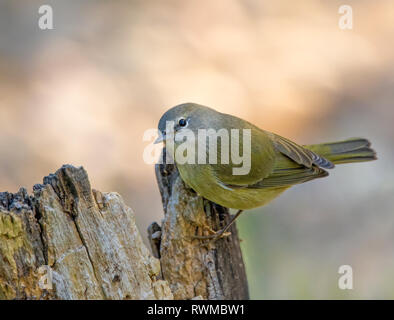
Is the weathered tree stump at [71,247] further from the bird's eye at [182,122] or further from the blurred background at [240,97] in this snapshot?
the blurred background at [240,97]

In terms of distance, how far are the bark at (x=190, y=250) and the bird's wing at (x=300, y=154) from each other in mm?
908

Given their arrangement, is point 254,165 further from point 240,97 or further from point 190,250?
point 240,97

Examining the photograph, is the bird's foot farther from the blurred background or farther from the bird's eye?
the blurred background

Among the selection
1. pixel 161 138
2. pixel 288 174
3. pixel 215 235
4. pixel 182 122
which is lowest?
pixel 215 235

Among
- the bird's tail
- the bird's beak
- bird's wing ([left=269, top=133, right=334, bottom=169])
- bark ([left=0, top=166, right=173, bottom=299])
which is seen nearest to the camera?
bark ([left=0, top=166, right=173, bottom=299])

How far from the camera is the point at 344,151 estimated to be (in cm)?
485

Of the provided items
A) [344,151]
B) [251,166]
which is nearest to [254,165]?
[251,166]

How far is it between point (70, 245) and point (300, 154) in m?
2.26

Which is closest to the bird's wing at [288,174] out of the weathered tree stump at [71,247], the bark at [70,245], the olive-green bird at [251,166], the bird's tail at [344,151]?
the olive-green bird at [251,166]

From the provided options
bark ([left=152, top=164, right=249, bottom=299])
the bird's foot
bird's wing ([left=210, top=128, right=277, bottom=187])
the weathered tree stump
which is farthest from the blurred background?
the weathered tree stump

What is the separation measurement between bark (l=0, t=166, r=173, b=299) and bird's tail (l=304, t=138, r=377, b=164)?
228cm

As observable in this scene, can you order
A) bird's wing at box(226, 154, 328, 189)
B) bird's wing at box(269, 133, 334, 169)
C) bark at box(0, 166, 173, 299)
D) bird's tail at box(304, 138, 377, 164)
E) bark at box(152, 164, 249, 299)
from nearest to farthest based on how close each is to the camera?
bark at box(0, 166, 173, 299) → bark at box(152, 164, 249, 299) → bird's wing at box(226, 154, 328, 189) → bird's wing at box(269, 133, 334, 169) → bird's tail at box(304, 138, 377, 164)

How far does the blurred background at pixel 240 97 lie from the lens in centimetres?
604

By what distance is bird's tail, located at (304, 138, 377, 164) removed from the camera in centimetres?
484
